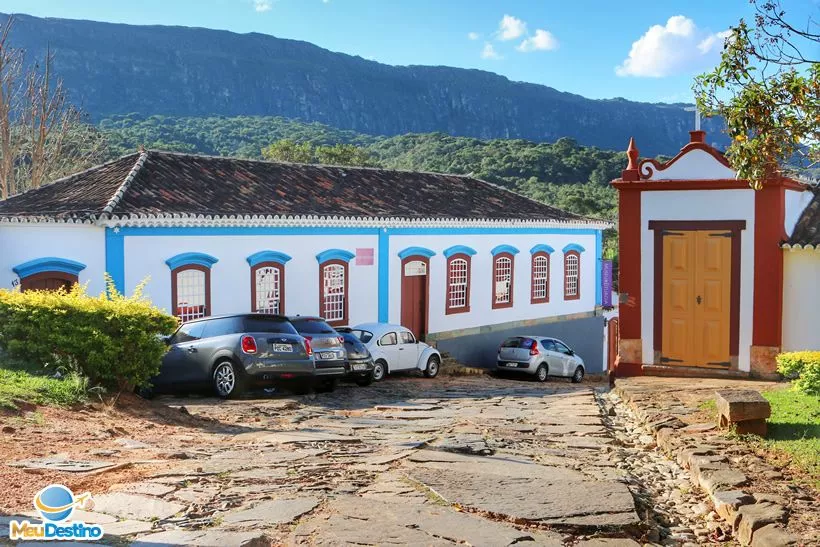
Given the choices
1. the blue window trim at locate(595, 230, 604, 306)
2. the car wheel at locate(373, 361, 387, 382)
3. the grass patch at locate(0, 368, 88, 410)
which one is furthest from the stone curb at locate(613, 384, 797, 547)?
the blue window trim at locate(595, 230, 604, 306)

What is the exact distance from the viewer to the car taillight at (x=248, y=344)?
47.3ft

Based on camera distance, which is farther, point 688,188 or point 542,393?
point 542,393

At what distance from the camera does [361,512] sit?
20.9ft

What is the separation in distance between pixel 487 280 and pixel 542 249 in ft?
10.2

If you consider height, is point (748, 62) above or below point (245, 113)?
below

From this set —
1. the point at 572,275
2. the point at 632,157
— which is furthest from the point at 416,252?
the point at 632,157

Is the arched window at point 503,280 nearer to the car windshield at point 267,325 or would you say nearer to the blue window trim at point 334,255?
the blue window trim at point 334,255

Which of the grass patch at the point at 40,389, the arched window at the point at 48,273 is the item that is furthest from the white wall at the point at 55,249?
the grass patch at the point at 40,389

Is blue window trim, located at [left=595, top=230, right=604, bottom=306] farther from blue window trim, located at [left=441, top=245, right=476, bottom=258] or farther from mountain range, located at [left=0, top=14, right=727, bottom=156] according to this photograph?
mountain range, located at [left=0, top=14, right=727, bottom=156]

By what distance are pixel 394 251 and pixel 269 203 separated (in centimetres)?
421

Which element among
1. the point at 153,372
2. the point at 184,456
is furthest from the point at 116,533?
the point at 153,372

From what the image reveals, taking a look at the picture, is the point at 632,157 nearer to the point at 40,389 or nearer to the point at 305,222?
the point at 305,222

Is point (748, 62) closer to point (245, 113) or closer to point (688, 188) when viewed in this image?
point (688, 188)

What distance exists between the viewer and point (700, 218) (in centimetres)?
1596
